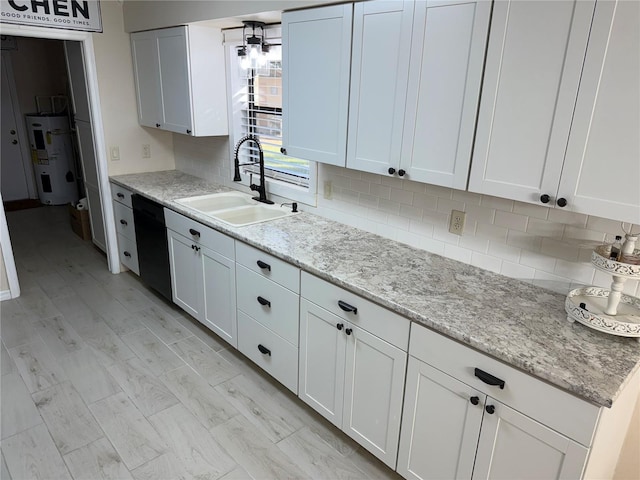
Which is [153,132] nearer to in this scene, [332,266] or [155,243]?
[155,243]

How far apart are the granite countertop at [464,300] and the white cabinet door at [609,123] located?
0.45 m

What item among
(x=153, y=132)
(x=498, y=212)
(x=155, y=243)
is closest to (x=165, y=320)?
(x=155, y=243)

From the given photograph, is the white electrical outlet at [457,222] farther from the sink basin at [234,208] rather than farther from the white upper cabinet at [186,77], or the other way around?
the white upper cabinet at [186,77]

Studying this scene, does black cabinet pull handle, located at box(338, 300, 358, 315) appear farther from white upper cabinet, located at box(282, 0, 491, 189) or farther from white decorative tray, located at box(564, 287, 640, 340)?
white decorative tray, located at box(564, 287, 640, 340)

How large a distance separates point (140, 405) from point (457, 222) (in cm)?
198

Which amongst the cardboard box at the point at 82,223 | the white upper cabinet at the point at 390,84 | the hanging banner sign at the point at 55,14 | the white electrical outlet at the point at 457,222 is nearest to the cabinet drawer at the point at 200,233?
the white upper cabinet at the point at 390,84

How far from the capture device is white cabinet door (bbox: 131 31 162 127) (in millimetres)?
3508

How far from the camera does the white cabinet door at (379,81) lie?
72.6 inches

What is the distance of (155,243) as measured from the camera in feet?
11.2

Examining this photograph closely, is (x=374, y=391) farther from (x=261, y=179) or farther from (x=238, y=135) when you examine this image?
(x=238, y=135)

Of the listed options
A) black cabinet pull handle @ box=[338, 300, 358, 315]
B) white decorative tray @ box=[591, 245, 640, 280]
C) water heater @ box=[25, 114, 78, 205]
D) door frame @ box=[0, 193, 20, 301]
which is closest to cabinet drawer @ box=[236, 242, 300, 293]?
black cabinet pull handle @ box=[338, 300, 358, 315]

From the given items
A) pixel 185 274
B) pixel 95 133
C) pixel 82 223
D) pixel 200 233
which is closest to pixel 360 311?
pixel 200 233

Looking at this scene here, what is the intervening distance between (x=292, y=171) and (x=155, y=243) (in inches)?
48.3

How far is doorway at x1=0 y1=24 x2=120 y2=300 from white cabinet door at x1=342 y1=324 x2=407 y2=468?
290 centimetres
